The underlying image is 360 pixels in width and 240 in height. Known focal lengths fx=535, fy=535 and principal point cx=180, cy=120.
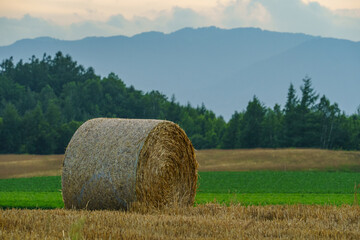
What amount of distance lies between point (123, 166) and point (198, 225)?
378cm

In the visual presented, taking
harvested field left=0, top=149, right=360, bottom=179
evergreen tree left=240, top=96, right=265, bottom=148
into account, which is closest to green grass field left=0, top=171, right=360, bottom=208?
harvested field left=0, top=149, right=360, bottom=179

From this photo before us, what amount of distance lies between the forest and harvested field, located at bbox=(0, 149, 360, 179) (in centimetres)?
1912

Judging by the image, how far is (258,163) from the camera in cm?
4306

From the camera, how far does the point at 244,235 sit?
740cm

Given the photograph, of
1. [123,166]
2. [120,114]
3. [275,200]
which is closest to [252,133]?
[120,114]

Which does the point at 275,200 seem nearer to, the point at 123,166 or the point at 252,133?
the point at 123,166

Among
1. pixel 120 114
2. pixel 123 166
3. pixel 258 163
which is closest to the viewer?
pixel 123 166

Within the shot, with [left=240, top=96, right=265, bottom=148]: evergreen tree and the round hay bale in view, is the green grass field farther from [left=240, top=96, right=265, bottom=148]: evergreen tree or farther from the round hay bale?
[left=240, top=96, right=265, bottom=148]: evergreen tree

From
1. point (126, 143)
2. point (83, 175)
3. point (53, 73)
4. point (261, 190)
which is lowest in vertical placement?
point (261, 190)

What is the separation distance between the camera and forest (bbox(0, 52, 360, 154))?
219ft

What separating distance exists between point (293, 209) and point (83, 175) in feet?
15.3

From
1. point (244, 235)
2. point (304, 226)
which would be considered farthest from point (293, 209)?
point (244, 235)

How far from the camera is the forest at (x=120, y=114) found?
66.8 m

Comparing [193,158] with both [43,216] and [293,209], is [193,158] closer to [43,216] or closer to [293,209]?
[293,209]
